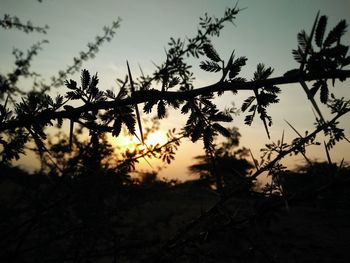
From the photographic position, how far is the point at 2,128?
1.24 meters

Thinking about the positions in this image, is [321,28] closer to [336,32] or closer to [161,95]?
[336,32]

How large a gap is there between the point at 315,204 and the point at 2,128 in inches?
74.4

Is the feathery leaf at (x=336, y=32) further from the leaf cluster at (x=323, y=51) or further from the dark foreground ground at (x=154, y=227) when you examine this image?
the dark foreground ground at (x=154, y=227)

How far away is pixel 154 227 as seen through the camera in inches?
215

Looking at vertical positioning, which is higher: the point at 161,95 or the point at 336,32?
the point at 336,32

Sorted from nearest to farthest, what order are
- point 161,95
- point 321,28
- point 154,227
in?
point 321,28 < point 161,95 < point 154,227

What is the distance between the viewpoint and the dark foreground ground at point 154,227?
181 cm

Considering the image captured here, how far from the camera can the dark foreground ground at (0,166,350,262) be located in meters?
1.81

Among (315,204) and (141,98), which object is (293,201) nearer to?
(315,204)

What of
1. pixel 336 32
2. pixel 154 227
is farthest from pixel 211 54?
pixel 154 227

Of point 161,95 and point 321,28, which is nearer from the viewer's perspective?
point 321,28

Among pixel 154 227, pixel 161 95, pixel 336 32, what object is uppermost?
pixel 336 32

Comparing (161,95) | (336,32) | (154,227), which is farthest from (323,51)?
(154,227)

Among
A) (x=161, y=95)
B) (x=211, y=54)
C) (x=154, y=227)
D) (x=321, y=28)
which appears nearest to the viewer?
(x=321, y=28)
